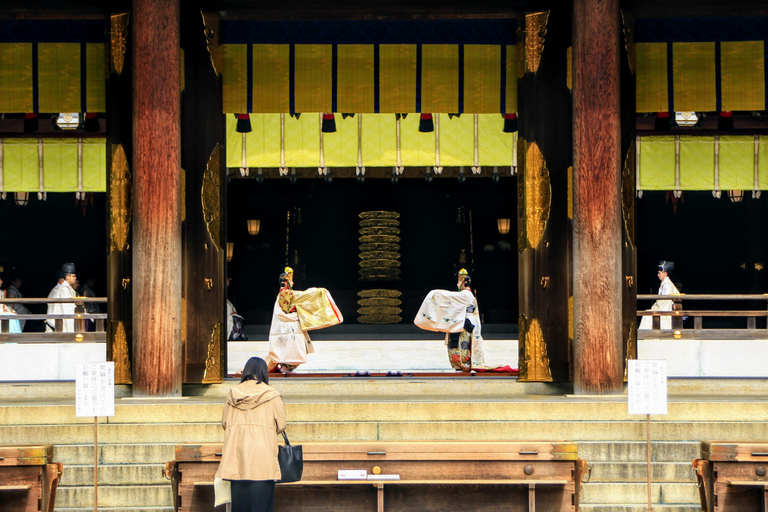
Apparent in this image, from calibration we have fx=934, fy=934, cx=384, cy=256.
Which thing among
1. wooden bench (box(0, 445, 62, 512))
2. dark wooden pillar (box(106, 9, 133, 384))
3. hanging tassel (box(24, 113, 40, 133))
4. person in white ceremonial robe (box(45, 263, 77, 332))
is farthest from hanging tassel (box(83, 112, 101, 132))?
wooden bench (box(0, 445, 62, 512))

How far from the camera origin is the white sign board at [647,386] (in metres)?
7.35

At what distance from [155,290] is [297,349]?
3.64 metres

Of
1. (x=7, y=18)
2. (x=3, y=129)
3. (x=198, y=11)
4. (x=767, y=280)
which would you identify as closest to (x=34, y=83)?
(x=7, y=18)

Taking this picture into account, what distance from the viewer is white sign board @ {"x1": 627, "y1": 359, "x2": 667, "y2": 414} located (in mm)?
7348

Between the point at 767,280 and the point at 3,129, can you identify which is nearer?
the point at 3,129

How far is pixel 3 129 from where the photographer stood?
15.3 m

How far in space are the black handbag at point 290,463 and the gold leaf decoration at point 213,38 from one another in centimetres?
559

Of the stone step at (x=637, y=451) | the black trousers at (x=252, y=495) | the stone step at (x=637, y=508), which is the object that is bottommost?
the stone step at (x=637, y=508)

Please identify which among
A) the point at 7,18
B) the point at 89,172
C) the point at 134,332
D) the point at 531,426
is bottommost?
the point at 531,426

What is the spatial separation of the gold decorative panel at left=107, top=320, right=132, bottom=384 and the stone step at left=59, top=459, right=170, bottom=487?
6.49 ft

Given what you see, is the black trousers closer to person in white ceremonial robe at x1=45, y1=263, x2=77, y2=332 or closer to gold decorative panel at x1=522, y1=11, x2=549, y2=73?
gold decorative panel at x1=522, y1=11, x2=549, y2=73

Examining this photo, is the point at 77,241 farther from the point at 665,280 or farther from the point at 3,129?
the point at 665,280

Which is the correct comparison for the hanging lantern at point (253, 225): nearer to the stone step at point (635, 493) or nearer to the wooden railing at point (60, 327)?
the wooden railing at point (60, 327)

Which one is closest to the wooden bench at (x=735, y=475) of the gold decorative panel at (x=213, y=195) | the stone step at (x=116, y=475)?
the stone step at (x=116, y=475)
